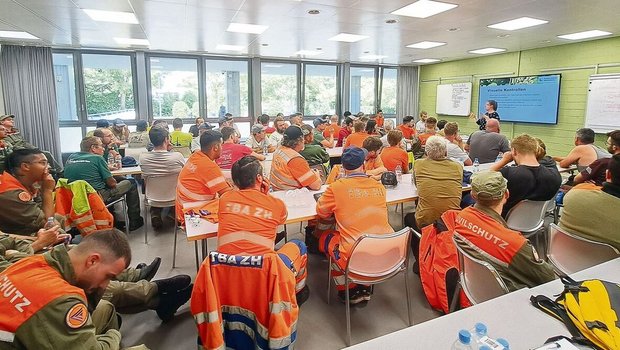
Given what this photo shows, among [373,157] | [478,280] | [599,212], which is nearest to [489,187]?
[478,280]

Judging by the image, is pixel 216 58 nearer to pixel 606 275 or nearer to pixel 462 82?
pixel 462 82

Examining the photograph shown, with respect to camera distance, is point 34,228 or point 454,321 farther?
point 34,228

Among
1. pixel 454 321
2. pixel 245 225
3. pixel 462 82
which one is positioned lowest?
pixel 454 321

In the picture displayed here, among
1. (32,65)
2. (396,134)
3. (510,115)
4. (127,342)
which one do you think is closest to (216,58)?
(32,65)

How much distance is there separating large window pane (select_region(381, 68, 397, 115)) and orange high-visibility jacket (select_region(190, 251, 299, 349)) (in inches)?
414

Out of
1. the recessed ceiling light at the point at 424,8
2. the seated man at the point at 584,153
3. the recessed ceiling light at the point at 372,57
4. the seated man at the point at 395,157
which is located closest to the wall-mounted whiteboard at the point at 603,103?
the seated man at the point at 584,153

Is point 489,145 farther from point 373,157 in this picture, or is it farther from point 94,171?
point 94,171

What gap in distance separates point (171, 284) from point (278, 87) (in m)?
8.19

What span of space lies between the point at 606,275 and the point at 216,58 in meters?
9.02

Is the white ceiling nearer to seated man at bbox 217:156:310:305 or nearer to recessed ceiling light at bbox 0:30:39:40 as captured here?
recessed ceiling light at bbox 0:30:39:40

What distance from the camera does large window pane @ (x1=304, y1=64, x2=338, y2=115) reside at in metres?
10.4

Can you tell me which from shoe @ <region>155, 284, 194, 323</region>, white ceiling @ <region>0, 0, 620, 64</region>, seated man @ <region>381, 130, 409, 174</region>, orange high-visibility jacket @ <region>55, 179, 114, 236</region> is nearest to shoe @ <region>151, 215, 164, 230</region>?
orange high-visibility jacket @ <region>55, 179, 114, 236</region>

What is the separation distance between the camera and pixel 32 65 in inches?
294

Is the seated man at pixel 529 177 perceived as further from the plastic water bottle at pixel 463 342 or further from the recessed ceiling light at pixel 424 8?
the recessed ceiling light at pixel 424 8
